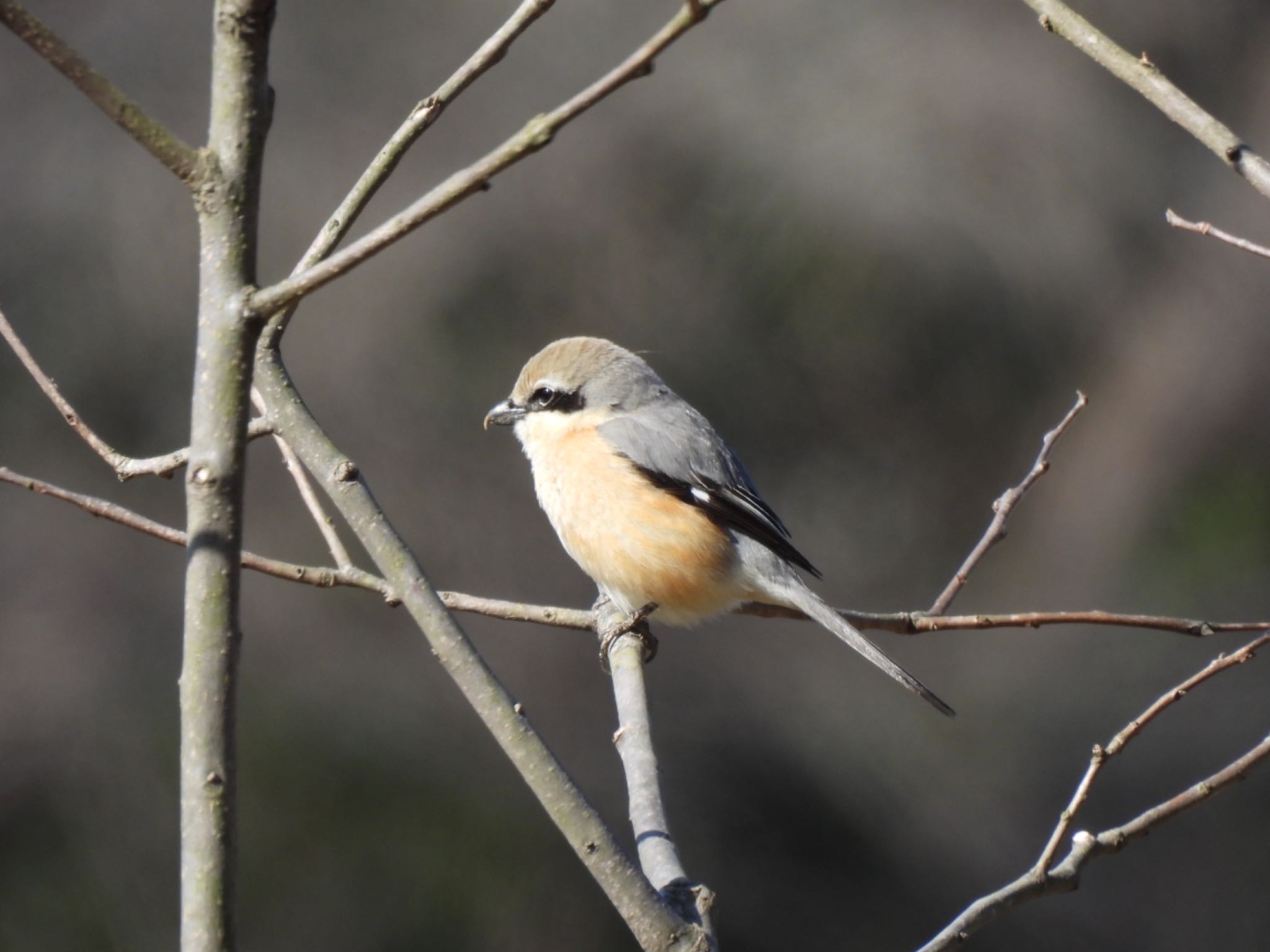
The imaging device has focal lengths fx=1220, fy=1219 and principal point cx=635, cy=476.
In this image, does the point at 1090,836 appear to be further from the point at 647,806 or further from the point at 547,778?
the point at 547,778

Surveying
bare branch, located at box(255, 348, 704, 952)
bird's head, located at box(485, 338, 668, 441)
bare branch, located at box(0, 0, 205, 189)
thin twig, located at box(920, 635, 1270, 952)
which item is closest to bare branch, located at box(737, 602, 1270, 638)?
thin twig, located at box(920, 635, 1270, 952)

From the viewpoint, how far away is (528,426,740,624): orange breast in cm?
310

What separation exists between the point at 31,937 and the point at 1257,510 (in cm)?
654

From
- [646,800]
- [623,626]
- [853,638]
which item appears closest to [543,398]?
[623,626]

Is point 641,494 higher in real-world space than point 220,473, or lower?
higher

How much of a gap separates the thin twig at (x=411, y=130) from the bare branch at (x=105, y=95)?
43cm

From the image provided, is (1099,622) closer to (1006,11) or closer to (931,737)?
(931,737)

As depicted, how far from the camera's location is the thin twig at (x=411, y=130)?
1618mm

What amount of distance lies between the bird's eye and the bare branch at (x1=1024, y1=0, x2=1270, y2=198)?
1.76 meters

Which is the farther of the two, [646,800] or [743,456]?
[743,456]

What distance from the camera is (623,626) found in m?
2.95

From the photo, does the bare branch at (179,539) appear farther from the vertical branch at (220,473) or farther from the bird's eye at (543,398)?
the bird's eye at (543,398)

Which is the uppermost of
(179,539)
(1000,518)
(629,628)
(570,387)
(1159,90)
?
(570,387)

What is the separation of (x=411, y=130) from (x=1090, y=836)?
4.73 ft
